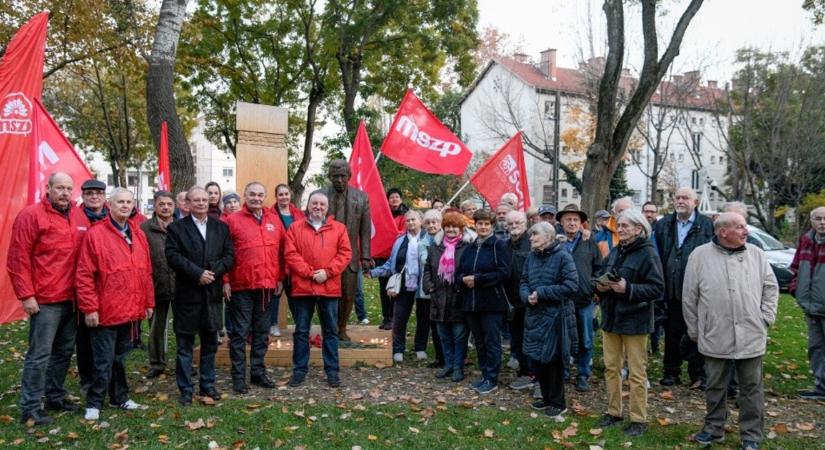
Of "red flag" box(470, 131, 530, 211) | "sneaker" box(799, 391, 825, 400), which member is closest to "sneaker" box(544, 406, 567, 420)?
"sneaker" box(799, 391, 825, 400)

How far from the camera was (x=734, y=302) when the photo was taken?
5.46 meters

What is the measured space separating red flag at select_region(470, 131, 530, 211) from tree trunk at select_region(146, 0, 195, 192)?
5147 mm

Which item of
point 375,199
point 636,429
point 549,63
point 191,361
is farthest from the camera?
point 549,63

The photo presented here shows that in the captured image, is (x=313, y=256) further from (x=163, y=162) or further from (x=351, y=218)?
(x=163, y=162)

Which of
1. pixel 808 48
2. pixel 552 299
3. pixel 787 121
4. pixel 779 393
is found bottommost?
pixel 779 393

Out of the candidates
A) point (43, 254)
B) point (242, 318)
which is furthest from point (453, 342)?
point (43, 254)

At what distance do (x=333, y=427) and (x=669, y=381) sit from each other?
13.3ft

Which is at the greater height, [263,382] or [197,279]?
[197,279]

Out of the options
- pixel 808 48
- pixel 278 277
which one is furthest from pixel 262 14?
pixel 808 48

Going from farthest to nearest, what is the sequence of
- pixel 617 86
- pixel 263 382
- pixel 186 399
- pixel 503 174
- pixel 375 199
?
1. pixel 617 86
2. pixel 503 174
3. pixel 375 199
4. pixel 263 382
5. pixel 186 399

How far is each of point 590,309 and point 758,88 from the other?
25.4 meters

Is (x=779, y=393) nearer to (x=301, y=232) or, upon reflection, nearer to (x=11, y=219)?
(x=301, y=232)

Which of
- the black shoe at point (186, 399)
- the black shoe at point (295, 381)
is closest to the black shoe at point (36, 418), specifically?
the black shoe at point (186, 399)

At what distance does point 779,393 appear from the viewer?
7418 mm
